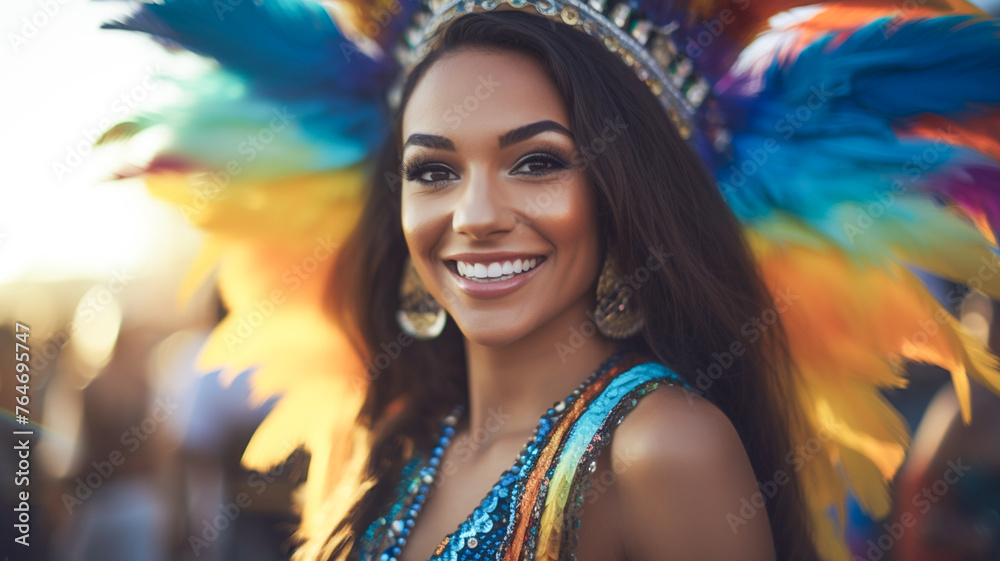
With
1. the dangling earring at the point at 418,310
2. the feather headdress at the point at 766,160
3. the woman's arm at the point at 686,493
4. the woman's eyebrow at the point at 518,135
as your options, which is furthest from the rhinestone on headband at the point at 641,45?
the woman's arm at the point at 686,493

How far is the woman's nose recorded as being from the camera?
4.40ft

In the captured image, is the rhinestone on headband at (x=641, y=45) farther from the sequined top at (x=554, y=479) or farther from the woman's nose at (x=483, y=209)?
the sequined top at (x=554, y=479)

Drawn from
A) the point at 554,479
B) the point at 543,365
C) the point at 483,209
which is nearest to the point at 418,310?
the point at 543,365

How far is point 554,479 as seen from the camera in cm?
127

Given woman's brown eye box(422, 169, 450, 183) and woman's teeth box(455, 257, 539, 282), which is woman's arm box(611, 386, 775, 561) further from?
woman's brown eye box(422, 169, 450, 183)

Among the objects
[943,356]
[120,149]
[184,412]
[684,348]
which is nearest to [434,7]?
[120,149]

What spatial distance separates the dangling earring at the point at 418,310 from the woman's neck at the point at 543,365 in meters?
0.26

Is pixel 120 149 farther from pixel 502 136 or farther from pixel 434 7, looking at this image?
pixel 502 136

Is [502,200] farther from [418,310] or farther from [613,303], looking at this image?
[418,310]

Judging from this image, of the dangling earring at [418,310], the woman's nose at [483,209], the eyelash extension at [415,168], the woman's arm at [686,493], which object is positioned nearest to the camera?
the woman's arm at [686,493]

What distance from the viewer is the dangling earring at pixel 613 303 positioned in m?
1.51

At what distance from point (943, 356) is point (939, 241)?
10.1 inches

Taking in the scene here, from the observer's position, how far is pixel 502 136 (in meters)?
1.36

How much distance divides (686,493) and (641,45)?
3.32ft
